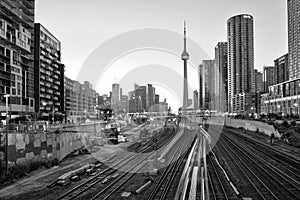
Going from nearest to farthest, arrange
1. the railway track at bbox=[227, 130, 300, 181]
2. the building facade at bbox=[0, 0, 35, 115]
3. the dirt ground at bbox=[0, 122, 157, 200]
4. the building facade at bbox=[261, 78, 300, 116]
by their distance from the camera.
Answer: the dirt ground at bbox=[0, 122, 157, 200]
the railway track at bbox=[227, 130, 300, 181]
the building facade at bbox=[0, 0, 35, 115]
the building facade at bbox=[261, 78, 300, 116]

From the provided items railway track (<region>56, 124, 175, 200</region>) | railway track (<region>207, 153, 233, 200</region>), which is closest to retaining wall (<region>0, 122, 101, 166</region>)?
railway track (<region>56, 124, 175, 200</region>)

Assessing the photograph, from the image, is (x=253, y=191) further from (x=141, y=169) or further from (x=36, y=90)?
(x=36, y=90)

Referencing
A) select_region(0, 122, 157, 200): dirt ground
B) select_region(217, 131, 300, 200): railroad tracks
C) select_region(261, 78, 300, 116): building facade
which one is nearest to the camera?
select_region(0, 122, 157, 200): dirt ground

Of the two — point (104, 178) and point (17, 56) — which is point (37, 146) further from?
point (17, 56)

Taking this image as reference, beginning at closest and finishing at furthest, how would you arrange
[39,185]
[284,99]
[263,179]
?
[39,185] → [263,179] → [284,99]

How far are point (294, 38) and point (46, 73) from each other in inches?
6476

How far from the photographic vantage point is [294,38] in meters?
182

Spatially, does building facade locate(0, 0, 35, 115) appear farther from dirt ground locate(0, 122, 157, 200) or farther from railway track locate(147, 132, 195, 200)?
railway track locate(147, 132, 195, 200)

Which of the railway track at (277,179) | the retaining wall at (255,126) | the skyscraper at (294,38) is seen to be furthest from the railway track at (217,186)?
the skyscraper at (294,38)

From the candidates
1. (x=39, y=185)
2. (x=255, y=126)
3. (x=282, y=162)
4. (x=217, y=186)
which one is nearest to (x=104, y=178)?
(x=39, y=185)

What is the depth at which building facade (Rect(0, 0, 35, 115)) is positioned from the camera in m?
59.6

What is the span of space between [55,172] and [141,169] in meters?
6.81

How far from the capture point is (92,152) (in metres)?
31.6

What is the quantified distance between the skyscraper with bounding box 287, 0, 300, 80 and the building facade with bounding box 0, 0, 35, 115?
15652 cm
